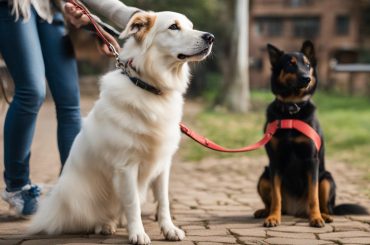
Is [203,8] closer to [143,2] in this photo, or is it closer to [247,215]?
[143,2]

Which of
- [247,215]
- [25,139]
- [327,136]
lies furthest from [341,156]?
[25,139]

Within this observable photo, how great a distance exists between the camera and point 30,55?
3928 mm

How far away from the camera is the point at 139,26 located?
11.1ft

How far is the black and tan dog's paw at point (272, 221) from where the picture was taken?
3.97 m

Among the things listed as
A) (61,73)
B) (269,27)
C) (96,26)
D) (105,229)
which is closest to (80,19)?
(96,26)

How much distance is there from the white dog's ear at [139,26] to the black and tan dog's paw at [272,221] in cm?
158

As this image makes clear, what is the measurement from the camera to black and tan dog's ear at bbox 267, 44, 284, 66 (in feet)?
14.8

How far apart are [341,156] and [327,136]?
209cm

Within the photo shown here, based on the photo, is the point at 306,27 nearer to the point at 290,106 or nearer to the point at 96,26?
the point at 290,106

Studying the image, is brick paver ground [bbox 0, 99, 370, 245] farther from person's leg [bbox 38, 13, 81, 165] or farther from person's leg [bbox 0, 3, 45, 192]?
person's leg [bbox 38, 13, 81, 165]

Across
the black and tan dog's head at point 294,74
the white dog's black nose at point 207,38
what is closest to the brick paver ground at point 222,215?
the black and tan dog's head at point 294,74

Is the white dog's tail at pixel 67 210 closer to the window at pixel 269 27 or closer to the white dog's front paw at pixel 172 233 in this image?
the white dog's front paw at pixel 172 233

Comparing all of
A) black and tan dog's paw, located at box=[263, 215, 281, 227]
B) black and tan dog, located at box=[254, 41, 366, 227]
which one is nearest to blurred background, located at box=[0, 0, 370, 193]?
black and tan dog, located at box=[254, 41, 366, 227]

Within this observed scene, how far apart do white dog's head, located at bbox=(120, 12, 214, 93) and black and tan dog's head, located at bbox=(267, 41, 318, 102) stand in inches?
43.1
